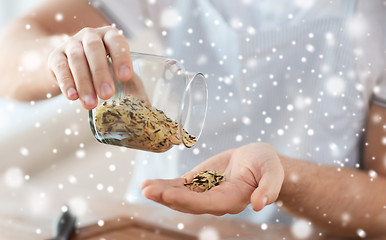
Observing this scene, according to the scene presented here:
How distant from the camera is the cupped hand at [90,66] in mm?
395

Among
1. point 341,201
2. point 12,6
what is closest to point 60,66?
point 341,201

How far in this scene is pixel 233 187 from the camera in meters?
0.44

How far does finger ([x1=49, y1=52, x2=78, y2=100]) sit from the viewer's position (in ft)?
1.32

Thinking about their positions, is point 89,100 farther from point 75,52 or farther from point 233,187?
point 233,187

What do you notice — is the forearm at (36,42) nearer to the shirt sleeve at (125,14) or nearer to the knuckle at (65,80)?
the shirt sleeve at (125,14)

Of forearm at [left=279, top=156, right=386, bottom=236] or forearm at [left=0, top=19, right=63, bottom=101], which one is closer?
forearm at [left=0, top=19, right=63, bottom=101]

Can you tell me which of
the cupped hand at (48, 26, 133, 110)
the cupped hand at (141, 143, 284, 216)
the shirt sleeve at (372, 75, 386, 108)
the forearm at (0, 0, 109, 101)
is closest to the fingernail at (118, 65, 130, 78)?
the cupped hand at (48, 26, 133, 110)

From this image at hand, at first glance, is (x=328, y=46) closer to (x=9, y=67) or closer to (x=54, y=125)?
(x=9, y=67)

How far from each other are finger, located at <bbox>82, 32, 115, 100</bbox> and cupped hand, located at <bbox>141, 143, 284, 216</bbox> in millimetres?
97

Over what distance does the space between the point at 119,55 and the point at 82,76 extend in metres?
0.04

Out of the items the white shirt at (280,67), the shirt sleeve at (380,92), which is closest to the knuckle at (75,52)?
the white shirt at (280,67)

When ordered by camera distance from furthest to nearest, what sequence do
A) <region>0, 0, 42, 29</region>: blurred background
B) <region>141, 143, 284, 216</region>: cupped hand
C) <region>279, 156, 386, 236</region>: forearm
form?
<region>0, 0, 42, 29</region>: blurred background
<region>279, 156, 386, 236</region>: forearm
<region>141, 143, 284, 216</region>: cupped hand

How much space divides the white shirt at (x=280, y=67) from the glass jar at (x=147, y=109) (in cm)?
38

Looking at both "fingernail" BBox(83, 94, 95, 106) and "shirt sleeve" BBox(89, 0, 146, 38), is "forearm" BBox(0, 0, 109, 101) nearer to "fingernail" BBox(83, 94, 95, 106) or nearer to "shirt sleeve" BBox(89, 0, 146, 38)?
"shirt sleeve" BBox(89, 0, 146, 38)
